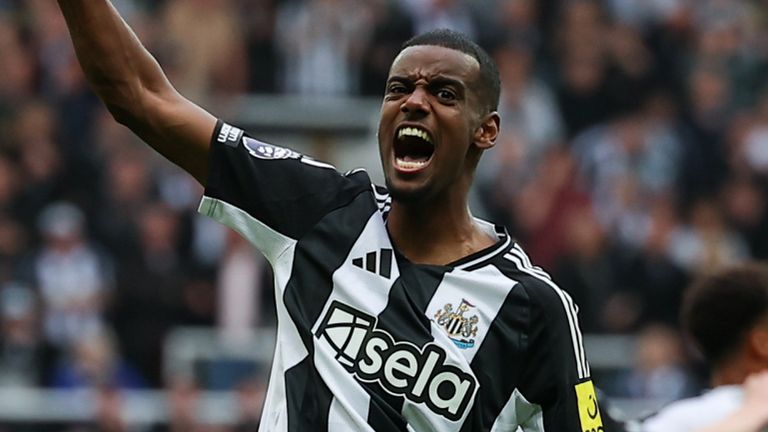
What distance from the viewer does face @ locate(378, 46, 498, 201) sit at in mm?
5090

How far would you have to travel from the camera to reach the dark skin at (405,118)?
4926 mm

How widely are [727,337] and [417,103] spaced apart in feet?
5.14

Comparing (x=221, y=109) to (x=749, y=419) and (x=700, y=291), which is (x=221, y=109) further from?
(x=749, y=419)

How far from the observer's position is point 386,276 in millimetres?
5090

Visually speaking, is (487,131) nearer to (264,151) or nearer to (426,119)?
(426,119)

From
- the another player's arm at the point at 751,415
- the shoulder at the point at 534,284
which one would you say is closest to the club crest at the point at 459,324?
the shoulder at the point at 534,284

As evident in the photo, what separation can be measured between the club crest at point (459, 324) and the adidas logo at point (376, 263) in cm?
19

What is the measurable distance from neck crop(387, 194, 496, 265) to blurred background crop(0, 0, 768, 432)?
263 inches

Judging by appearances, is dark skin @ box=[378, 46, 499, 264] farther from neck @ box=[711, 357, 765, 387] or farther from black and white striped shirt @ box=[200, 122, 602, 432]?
neck @ box=[711, 357, 765, 387]

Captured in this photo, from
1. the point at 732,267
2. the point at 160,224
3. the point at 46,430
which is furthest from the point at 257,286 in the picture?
the point at 732,267

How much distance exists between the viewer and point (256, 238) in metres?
5.07

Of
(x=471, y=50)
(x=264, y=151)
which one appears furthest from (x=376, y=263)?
(x=471, y=50)

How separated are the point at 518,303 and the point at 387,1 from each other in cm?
1043

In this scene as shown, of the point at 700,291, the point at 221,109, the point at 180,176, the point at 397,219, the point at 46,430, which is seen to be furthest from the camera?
the point at 221,109
